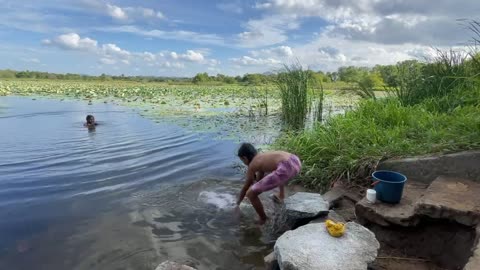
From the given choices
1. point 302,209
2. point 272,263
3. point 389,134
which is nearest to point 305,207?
point 302,209

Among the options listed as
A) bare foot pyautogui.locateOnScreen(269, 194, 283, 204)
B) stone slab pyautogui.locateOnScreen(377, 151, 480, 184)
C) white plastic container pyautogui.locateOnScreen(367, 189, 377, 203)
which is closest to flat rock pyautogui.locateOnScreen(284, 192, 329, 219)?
white plastic container pyautogui.locateOnScreen(367, 189, 377, 203)

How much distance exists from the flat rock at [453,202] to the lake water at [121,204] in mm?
1684

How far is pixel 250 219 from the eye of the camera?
4750 mm

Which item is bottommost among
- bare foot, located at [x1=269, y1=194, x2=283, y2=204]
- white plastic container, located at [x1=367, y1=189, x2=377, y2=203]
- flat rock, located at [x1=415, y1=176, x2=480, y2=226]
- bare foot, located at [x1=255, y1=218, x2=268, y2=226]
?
bare foot, located at [x1=255, y1=218, x2=268, y2=226]

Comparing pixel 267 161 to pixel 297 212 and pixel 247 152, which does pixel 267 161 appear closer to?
pixel 247 152

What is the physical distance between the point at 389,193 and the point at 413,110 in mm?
3491

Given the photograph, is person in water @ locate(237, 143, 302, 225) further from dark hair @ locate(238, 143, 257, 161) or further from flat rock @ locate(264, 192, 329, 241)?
flat rock @ locate(264, 192, 329, 241)

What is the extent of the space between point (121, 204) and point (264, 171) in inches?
84.2

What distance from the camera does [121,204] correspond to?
17.0 feet

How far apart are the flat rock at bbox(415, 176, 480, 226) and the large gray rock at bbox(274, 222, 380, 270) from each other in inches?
26.8

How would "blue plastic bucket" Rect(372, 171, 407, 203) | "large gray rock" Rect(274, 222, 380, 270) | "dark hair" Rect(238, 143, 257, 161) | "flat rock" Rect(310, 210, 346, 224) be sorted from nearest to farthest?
"large gray rock" Rect(274, 222, 380, 270) < "blue plastic bucket" Rect(372, 171, 407, 203) < "flat rock" Rect(310, 210, 346, 224) < "dark hair" Rect(238, 143, 257, 161)

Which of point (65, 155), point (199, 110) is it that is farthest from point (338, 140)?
point (199, 110)

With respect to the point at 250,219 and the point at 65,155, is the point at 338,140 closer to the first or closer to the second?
the point at 250,219

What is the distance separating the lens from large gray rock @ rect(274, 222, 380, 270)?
9.18ft
